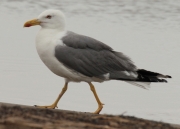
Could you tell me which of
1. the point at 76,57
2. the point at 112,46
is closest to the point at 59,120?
the point at 76,57

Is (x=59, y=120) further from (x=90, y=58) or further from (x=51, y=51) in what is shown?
(x=90, y=58)

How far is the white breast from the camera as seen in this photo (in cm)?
805

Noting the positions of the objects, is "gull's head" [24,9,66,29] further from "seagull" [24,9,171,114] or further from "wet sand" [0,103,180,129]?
"wet sand" [0,103,180,129]

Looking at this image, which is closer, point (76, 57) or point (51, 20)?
point (76, 57)

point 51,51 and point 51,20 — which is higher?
point 51,20

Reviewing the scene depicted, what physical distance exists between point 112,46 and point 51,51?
20.3 feet

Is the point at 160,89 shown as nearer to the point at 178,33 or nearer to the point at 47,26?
the point at 47,26

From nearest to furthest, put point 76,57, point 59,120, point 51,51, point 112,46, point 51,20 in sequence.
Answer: point 59,120
point 51,51
point 76,57
point 51,20
point 112,46

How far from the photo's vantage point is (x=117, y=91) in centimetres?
1072

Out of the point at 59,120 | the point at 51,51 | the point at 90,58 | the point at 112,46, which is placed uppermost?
the point at 59,120

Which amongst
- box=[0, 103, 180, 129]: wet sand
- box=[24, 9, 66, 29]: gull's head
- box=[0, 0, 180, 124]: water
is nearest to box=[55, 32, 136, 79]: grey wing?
box=[24, 9, 66, 29]: gull's head

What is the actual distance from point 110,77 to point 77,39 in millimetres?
668

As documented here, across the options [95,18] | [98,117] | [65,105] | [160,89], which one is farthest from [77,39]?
[95,18]

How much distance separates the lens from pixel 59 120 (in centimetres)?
592
